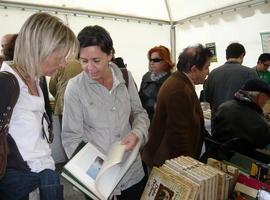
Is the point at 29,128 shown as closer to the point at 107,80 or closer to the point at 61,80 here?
the point at 107,80

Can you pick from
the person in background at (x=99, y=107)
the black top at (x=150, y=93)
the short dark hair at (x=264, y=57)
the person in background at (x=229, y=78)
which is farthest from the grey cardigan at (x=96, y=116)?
the short dark hair at (x=264, y=57)

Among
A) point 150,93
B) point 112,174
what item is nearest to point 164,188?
point 112,174

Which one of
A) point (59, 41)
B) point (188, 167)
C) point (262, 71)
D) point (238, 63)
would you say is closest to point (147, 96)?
point (238, 63)

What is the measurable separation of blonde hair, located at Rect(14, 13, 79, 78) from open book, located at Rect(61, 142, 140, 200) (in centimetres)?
36

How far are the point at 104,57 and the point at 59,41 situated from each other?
38 centimetres

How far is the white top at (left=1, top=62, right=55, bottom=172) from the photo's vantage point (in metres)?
0.88

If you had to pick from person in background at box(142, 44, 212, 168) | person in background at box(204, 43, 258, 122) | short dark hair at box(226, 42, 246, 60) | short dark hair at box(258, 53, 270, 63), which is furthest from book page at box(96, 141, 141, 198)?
short dark hair at box(258, 53, 270, 63)

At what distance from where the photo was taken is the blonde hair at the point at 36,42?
2.94ft

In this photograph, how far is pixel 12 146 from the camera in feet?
2.85

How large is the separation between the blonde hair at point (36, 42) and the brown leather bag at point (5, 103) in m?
0.08

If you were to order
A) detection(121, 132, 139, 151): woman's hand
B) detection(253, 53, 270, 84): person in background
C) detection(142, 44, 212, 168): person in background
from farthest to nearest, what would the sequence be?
detection(253, 53, 270, 84): person in background → detection(142, 44, 212, 168): person in background → detection(121, 132, 139, 151): woman's hand

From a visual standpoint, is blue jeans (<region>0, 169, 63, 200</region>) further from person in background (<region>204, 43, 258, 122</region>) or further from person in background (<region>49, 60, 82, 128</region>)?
person in background (<region>204, 43, 258, 122</region>)

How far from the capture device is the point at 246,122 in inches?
74.2

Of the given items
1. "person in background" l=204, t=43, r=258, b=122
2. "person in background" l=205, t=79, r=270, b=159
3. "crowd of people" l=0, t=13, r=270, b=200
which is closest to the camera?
"crowd of people" l=0, t=13, r=270, b=200
